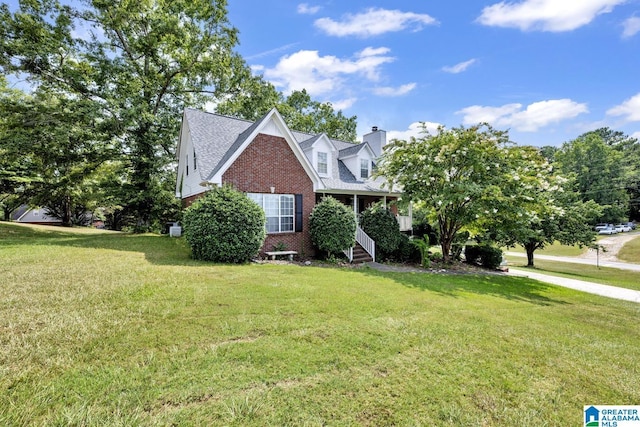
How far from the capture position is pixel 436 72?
14.2 m

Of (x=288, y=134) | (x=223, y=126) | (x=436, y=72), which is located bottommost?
(x=288, y=134)

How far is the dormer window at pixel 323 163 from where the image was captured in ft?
55.2

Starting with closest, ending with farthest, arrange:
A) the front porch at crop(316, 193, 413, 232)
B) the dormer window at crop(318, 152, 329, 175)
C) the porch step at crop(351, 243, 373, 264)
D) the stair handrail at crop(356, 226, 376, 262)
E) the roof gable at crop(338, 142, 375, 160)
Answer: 1. the porch step at crop(351, 243, 373, 264)
2. the stair handrail at crop(356, 226, 376, 262)
3. the dormer window at crop(318, 152, 329, 175)
4. the front porch at crop(316, 193, 413, 232)
5. the roof gable at crop(338, 142, 375, 160)

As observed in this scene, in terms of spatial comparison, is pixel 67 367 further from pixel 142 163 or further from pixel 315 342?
pixel 142 163

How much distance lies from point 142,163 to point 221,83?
9491mm

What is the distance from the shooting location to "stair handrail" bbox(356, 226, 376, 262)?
14719 mm

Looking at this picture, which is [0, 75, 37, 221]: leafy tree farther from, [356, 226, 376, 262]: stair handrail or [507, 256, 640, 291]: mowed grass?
[507, 256, 640, 291]: mowed grass

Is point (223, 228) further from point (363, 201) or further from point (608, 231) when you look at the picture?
point (608, 231)

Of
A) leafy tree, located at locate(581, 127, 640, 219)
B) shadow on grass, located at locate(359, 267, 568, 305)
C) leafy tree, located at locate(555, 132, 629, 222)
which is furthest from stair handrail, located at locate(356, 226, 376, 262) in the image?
leafy tree, located at locate(581, 127, 640, 219)

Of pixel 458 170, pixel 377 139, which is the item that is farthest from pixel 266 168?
pixel 377 139

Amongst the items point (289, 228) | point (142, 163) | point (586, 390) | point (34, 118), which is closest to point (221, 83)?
point (142, 163)

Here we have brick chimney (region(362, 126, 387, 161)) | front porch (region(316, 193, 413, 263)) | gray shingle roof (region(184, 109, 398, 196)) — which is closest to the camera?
gray shingle roof (region(184, 109, 398, 196))

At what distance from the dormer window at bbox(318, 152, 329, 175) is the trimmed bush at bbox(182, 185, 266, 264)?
7078 mm

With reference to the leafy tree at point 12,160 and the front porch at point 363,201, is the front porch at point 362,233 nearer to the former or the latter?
the front porch at point 363,201
